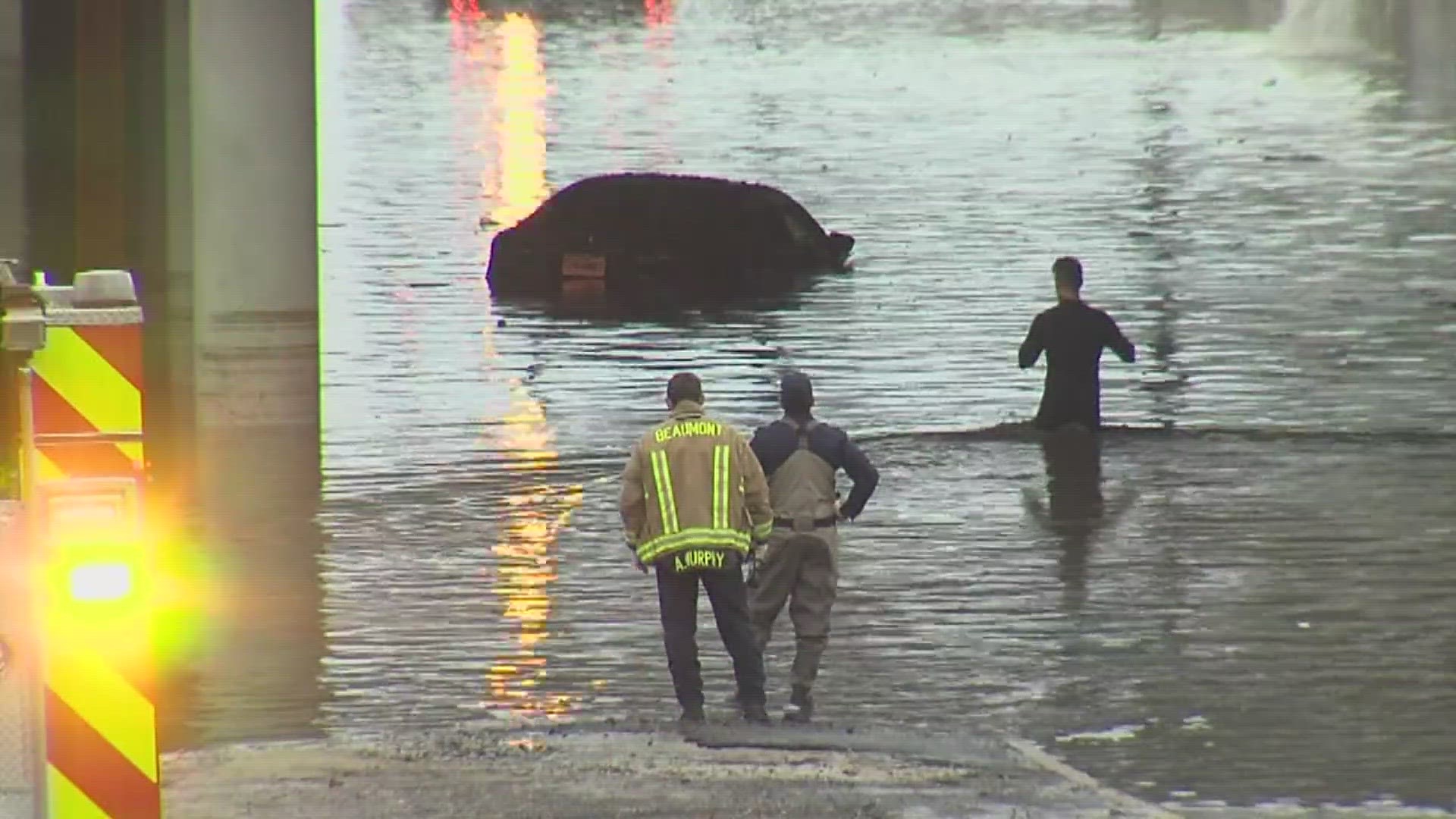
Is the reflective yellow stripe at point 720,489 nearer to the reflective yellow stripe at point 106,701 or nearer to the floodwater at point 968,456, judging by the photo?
Answer: the floodwater at point 968,456

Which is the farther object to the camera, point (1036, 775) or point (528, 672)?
Answer: point (528, 672)

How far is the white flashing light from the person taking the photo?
6.46 meters

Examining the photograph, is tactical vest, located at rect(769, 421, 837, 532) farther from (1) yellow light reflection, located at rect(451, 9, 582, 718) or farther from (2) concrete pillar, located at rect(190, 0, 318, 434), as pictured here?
(2) concrete pillar, located at rect(190, 0, 318, 434)

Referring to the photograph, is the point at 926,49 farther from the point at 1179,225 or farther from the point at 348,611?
the point at 348,611

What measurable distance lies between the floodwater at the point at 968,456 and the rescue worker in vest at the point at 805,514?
401 mm

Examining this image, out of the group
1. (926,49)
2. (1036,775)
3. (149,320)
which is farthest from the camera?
(926,49)

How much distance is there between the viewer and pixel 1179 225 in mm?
42844

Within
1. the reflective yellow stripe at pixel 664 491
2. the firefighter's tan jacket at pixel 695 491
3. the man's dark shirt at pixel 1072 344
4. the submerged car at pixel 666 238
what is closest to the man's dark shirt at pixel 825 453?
the firefighter's tan jacket at pixel 695 491

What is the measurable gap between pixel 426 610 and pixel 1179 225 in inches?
1118

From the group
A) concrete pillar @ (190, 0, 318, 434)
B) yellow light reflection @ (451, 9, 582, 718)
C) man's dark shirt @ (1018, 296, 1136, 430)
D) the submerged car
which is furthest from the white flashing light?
the submerged car

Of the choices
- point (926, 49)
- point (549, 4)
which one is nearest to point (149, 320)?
point (926, 49)

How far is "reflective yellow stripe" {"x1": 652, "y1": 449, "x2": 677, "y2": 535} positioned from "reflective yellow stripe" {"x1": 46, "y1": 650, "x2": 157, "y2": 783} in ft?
19.8

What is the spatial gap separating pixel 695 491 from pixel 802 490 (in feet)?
2.12

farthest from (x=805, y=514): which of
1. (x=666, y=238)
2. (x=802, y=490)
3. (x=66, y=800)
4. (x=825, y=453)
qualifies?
(x=666, y=238)
